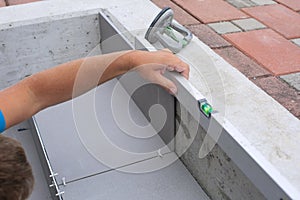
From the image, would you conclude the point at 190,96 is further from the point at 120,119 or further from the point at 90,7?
the point at 90,7

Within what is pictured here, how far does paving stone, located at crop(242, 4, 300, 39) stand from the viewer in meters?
2.00

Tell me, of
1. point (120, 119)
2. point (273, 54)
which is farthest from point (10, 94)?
point (273, 54)

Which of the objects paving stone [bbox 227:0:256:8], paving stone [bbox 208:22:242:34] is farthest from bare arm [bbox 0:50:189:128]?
paving stone [bbox 227:0:256:8]

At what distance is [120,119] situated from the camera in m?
1.69

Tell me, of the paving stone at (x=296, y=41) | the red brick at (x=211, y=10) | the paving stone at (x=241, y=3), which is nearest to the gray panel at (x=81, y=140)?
→ the red brick at (x=211, y=10)

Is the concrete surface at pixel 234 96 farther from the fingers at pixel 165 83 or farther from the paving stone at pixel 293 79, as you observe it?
the paving stone at pixel 293 79

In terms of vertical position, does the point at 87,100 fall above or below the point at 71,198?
above

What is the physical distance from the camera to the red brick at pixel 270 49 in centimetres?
168

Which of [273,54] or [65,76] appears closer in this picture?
[65,76]

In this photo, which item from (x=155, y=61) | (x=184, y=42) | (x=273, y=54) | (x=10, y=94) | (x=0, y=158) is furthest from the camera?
(x=273, y=54)

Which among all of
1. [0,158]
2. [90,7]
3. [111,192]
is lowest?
[111,192]

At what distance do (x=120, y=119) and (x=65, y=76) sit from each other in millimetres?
518

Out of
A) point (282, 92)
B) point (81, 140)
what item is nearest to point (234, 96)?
point (282, 92)

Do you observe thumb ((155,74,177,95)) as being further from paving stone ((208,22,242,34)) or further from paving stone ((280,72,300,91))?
paving stone ((208,22,242,34))
